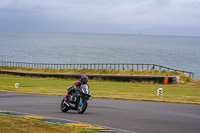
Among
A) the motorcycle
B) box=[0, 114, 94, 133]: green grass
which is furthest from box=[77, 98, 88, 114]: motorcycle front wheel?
box=[0, 114, 94, 133]: green grass

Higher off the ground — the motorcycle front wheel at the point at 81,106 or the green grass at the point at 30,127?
the motorcycle front wheel at the point at 81,106

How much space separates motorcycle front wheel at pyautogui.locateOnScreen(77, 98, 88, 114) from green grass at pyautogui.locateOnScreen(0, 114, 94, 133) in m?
2.56

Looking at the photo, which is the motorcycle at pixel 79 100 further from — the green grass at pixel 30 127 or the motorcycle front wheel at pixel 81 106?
the green grass at pixel 30 127

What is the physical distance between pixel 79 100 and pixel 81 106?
22 cm

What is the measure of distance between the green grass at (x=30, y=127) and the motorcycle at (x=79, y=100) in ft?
8.05

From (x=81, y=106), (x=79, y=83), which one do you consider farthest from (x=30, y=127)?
(x=79, y=83)

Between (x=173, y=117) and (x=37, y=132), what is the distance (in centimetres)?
502

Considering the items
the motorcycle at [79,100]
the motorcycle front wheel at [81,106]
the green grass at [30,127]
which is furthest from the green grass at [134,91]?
the green grass at [30,127]

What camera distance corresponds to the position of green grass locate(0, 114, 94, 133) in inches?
353

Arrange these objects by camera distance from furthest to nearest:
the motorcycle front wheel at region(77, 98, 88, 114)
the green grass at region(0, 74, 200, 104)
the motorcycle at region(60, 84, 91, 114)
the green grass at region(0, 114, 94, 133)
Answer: the green grass at region(0, 74, 200, 104) → the motorcycle front wheel at region(77, 98, 88, 114) → the motorcycle at region(60, 84, 91, 114) → the green grass at region(0, 114, 94, 133)

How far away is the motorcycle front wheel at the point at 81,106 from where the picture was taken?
1290 centimetres

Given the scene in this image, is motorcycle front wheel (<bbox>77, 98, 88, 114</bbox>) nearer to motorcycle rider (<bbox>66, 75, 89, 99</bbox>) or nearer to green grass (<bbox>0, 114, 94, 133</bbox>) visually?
motorcycle rider (<bbox>66, 75, 89, 99</bbox>)

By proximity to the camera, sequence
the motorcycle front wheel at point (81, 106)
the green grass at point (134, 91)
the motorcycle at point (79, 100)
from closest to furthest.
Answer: the motorcycle at point (79, 100) < the motorcycle front wheel at point (81, 106) < the green grass at point (134, 91)

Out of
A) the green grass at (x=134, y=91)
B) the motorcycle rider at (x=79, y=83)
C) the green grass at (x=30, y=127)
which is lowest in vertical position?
the green grass at (x=30, y=127)
